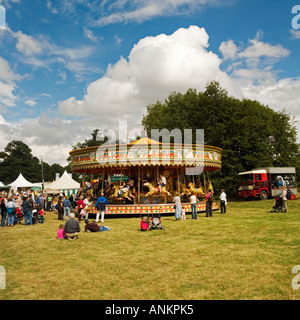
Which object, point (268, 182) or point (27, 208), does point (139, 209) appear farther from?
point (268, 182)

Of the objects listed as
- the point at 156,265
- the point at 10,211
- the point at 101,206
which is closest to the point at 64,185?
the point at 10,211

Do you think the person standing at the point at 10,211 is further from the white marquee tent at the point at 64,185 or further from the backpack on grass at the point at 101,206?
the white marquee tent at the point at 64,185

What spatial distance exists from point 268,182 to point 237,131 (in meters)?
6.81

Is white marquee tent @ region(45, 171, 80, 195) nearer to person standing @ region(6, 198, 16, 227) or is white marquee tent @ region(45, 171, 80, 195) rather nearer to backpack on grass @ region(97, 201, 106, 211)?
person standing @ region(6, 198, 16, 227)

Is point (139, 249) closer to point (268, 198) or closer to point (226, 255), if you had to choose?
point (226, 255)

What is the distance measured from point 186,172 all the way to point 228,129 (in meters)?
12.7

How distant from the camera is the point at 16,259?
8461 millimetres

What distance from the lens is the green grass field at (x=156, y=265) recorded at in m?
5.54

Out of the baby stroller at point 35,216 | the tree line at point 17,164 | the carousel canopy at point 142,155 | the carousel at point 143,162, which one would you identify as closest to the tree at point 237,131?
the carousel at point 143,162

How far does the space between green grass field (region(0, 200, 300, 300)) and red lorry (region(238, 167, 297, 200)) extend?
61.0ft

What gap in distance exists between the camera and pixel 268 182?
29953mm

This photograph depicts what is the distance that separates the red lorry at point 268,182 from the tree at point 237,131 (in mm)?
2415

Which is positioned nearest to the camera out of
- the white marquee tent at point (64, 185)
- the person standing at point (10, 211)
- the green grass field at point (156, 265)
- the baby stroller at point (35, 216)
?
the green grass field at point (156, 265)
